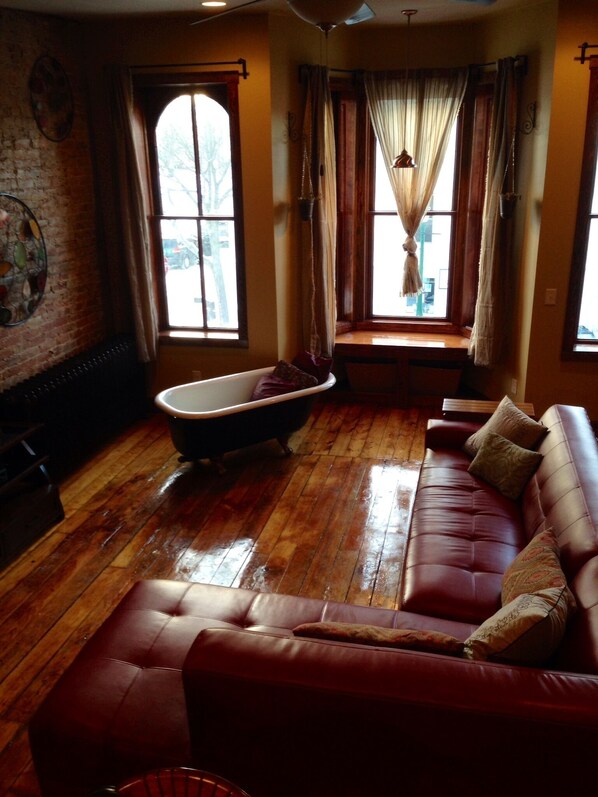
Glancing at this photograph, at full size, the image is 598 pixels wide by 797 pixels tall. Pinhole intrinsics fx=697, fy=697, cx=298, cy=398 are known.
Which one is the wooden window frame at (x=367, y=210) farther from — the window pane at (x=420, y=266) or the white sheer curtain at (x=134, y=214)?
the white sheer curtain at (x=134, y=214)

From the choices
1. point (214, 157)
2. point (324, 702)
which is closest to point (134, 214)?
point (214, 157)

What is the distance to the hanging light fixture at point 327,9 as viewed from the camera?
2357 millimetres

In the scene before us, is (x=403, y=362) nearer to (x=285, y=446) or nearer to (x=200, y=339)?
(x=285, y=446)

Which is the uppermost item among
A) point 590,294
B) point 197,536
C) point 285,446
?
point 590,294

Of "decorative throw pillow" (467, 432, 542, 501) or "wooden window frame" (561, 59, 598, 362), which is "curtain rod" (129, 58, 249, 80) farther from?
"decorative throw pillow" (467, 432, 542, 501)

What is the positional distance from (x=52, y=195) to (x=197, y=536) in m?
2.70

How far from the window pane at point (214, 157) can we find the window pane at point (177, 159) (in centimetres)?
9

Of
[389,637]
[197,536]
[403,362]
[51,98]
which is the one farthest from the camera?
[403,362]

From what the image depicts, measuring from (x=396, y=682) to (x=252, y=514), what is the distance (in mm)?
2671

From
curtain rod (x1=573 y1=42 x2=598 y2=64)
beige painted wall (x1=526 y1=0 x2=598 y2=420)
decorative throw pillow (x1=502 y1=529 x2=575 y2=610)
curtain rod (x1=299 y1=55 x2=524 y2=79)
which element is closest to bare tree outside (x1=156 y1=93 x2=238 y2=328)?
curtain rod (x1=299 y1=55 x2=524 y2=79)

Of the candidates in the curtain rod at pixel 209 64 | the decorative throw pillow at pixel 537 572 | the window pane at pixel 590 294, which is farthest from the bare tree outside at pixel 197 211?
the decorative throw pillow at pixel 537 572

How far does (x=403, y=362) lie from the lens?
607 cm

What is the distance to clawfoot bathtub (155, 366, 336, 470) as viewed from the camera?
184 inches

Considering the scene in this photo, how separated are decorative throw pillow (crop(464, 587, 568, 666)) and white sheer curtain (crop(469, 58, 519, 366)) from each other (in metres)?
3.70
